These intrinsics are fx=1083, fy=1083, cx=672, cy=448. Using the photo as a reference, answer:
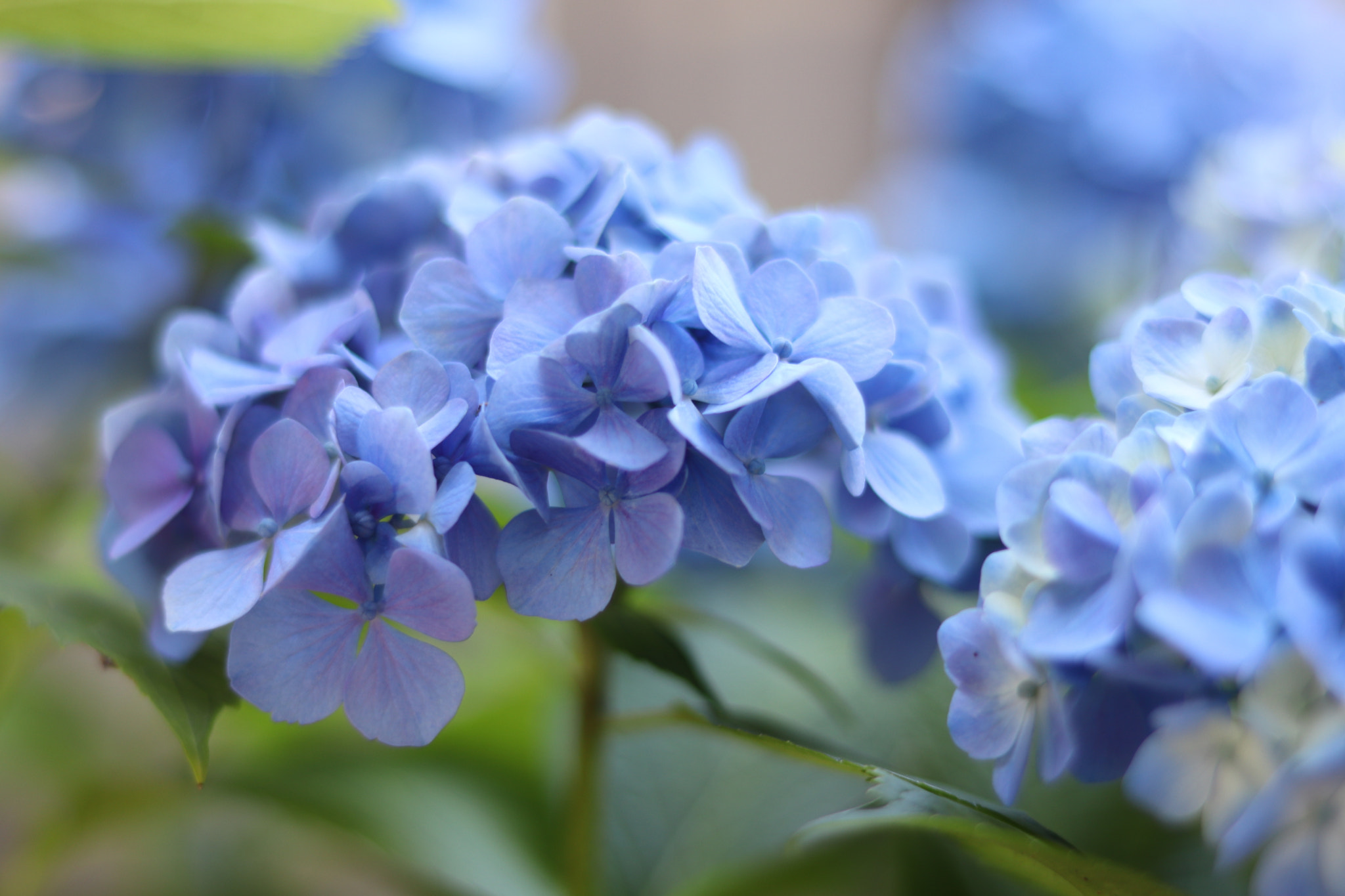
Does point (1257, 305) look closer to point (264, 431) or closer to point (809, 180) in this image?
point (264, 431)

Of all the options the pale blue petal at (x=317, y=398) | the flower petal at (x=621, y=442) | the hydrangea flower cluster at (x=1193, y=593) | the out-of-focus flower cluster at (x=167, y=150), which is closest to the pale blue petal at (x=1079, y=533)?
the hydrangea flower cluster at (x=1193, y=593)

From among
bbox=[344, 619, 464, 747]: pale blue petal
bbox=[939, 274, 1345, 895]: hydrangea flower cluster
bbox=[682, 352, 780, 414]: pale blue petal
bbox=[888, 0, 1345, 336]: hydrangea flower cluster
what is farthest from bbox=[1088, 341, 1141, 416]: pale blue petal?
bbox=[888, 0, 1345, 336]: hydrangea flower cluster

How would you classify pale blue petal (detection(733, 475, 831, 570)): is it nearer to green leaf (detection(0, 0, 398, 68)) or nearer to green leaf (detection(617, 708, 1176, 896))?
green leaf (detection(617, 708, 1176, 896))

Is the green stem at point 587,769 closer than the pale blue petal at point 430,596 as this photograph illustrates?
No

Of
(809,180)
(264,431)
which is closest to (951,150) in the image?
(809,180)

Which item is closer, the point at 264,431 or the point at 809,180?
the point at 264,431

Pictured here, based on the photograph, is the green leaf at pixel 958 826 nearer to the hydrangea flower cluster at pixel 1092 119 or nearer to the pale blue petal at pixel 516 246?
the pale blue petal at pixel 516 246
